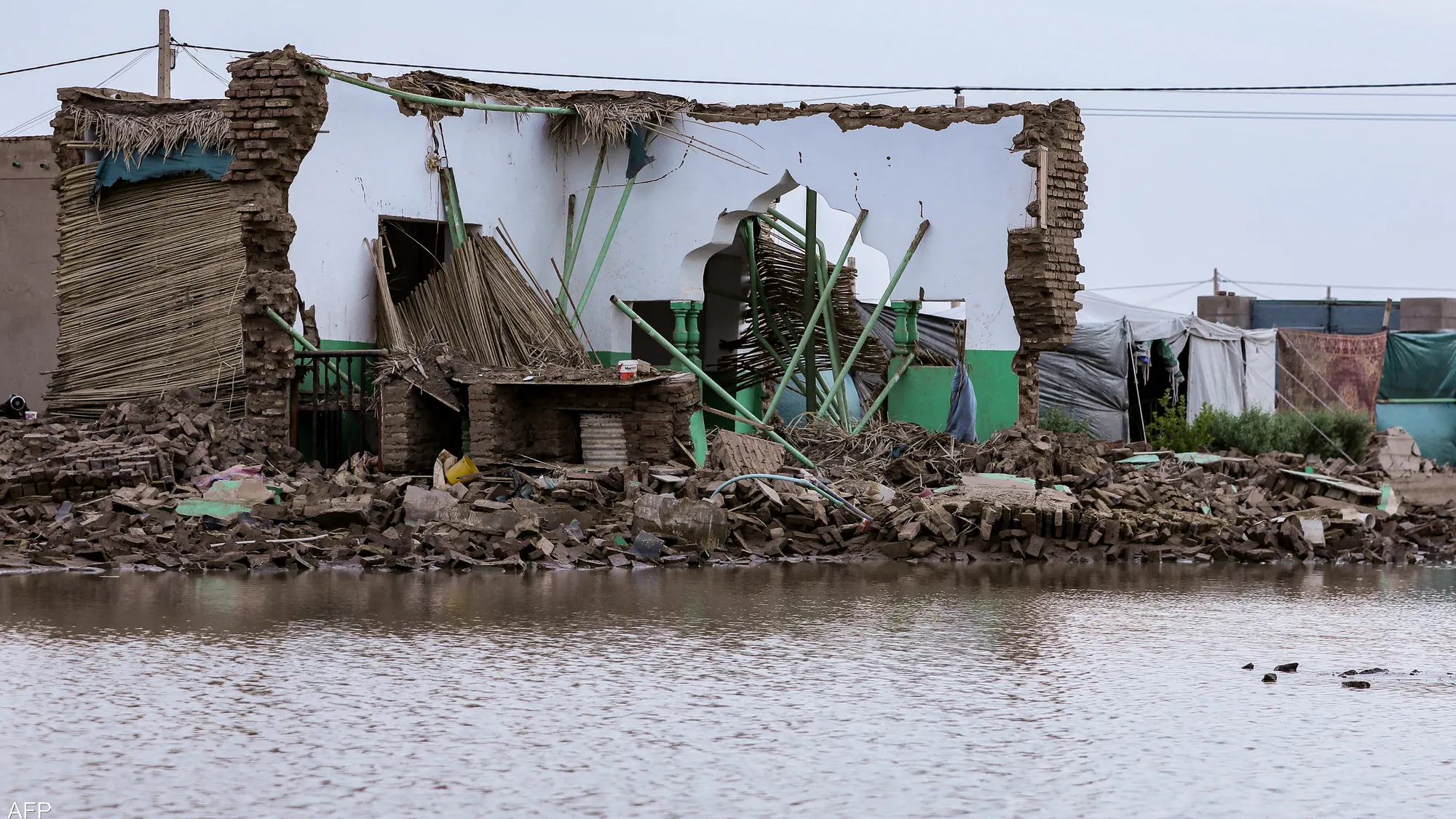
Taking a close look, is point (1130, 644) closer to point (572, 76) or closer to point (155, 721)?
point (155, 721)

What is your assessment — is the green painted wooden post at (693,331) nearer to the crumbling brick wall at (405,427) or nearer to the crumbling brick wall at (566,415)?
the crumbling brick wall at (566,415)

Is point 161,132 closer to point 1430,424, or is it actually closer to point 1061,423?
point 1061,423

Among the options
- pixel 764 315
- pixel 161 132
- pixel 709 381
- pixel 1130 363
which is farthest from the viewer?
pixel 1130 363

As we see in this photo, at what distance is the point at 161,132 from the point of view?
16.3m

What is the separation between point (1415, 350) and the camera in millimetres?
26516

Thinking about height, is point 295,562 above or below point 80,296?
below

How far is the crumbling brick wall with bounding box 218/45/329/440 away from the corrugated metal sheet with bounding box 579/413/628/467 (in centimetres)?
312

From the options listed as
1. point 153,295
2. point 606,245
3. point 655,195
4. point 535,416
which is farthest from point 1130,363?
point 153,295

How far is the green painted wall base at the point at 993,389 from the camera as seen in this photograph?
59.2ft

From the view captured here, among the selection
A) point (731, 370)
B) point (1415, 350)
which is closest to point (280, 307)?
point (731, 370)

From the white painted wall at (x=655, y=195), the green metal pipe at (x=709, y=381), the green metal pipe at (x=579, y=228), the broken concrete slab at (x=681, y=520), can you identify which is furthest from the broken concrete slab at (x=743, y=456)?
the green metal pipe at (x=579, y=228)

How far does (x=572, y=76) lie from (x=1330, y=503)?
37.4 ft

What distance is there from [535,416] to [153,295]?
4.26 m

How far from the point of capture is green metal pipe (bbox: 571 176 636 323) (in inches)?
761
